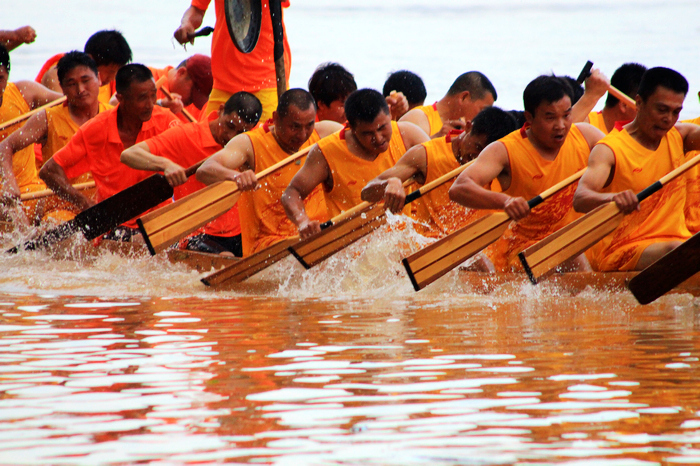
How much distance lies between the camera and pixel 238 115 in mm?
6066

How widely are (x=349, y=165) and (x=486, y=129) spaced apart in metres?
0.71

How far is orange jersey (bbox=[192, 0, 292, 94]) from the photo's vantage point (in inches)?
276

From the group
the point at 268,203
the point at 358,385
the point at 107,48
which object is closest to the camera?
the point at 358,385

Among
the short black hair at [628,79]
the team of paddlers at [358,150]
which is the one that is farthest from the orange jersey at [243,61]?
the short black hair at [628,79]

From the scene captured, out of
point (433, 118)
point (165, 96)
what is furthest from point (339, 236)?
point (165, 96)

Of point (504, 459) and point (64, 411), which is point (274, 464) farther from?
point (64, 411)

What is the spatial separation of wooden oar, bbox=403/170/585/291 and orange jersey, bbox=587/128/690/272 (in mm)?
297

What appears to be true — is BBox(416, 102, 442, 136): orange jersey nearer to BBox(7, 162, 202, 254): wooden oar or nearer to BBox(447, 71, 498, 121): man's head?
BBox(447, 71, 498, 121): man's head

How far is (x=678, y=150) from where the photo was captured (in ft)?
15.0

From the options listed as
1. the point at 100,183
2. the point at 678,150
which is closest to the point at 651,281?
the point at 678,150

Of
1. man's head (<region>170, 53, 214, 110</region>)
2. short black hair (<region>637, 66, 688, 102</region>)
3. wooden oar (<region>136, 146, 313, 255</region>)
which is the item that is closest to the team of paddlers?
short black hair (<region>637, 66, 688, 102</region>)

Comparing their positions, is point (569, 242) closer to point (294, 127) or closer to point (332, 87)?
point (294, 127)

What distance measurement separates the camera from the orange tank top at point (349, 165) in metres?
5.36

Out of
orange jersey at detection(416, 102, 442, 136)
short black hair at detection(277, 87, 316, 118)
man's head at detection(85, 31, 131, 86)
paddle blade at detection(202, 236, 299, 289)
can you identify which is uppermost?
man's head at detection(85, 31, 131, 86)
